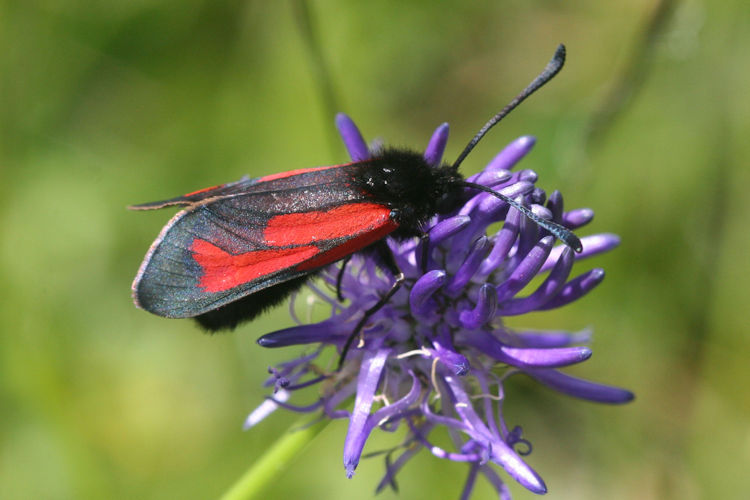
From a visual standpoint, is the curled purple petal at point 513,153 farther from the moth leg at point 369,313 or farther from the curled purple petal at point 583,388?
the curled purple petal at point 583,388

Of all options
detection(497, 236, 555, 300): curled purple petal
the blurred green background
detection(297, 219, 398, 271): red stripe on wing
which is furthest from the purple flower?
the blurred green background

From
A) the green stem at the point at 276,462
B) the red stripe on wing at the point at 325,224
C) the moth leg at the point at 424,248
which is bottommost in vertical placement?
the green stem at the point at 276,462

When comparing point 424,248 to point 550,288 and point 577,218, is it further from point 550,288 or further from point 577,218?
point 577,218

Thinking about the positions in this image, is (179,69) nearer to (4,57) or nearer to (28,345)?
(4,57)

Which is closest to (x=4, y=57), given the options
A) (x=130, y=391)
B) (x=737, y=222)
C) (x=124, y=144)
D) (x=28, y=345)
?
(x=124, y=144)

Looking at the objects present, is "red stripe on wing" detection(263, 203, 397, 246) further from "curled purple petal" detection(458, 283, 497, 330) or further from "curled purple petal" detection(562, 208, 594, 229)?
"curled purple petal" detection(562, 208, 594, 229)

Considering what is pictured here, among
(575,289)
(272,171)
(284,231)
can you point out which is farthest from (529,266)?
(272,171)

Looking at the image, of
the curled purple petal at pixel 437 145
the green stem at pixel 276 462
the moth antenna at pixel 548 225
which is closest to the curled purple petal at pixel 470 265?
the moth antenna at pixel 548 225
